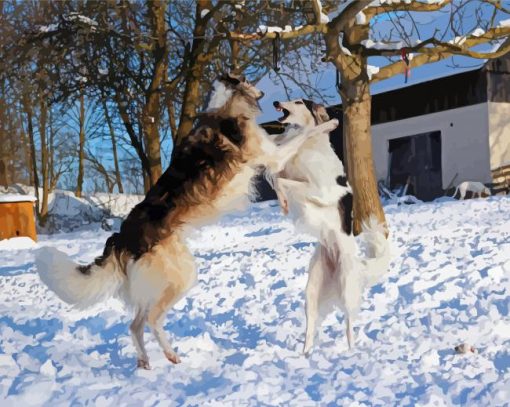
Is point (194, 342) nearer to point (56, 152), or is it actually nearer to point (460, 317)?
point (460, 317)

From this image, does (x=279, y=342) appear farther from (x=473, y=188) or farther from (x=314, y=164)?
(x=473, y=188)

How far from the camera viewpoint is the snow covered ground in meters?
3.24

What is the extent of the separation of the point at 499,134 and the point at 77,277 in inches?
604

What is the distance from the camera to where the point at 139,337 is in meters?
3.74

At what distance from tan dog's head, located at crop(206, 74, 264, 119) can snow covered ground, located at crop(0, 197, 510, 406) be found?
0.86 m

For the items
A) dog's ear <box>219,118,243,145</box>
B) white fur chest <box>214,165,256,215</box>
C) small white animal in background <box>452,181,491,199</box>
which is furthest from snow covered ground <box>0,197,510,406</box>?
small white animal in background <box>452,181,491,199</box>

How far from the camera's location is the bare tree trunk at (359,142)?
8250 millimetres

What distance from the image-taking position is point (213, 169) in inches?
140

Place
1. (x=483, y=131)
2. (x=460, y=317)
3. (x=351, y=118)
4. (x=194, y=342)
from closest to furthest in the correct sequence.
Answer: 1. (x=194, y=342)
2. (x=460, y=317)
3. (x=351, y=118)
4. (x=483, y=131)

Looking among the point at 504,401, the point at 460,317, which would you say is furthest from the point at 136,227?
the point at 460,317

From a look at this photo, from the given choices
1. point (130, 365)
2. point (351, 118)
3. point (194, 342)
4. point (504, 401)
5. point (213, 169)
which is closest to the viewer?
point (504, 401)

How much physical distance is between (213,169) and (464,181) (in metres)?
14.6

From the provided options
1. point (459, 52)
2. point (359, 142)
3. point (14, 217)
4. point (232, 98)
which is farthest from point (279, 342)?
point (14, 217)

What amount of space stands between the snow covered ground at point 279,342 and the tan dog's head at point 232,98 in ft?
2.83
